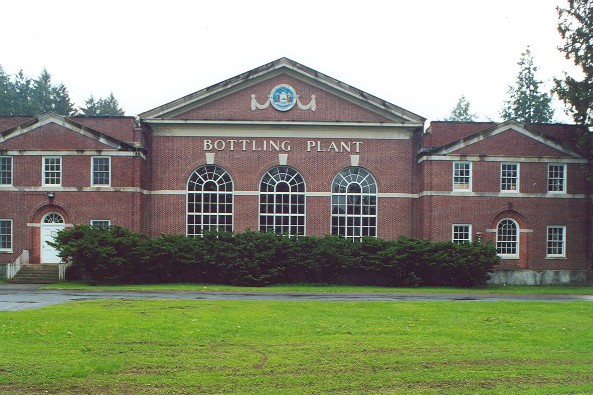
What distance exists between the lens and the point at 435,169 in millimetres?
36594

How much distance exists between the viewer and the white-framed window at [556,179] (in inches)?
1473

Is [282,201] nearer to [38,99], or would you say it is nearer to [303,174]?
[303,174]

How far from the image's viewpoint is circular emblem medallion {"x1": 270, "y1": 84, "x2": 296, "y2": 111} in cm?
3741

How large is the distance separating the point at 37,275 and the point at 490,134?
2394 centimetres

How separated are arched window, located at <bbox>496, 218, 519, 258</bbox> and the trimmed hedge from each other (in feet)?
8.69

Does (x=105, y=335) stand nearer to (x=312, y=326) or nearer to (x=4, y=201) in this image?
(x=312, y=326)

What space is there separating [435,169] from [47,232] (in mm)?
20189

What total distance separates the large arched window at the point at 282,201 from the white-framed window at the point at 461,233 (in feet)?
25.9

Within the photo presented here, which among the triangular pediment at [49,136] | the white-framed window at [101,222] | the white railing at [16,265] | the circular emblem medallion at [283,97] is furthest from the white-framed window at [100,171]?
the circular emblem medallion at [283,97]

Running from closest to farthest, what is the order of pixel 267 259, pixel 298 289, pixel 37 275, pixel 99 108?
1. pixel 298 289
2. pixel 267 259
3. pixel 37 275
4. pixel 99 108

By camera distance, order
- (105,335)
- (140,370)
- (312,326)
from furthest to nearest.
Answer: (312,326) < (105,335) < (140,370)

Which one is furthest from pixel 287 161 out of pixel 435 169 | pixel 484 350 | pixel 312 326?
pixel 484 350

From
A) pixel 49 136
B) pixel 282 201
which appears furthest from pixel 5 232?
pixel 282 201

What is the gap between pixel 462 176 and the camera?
37.0 metres
